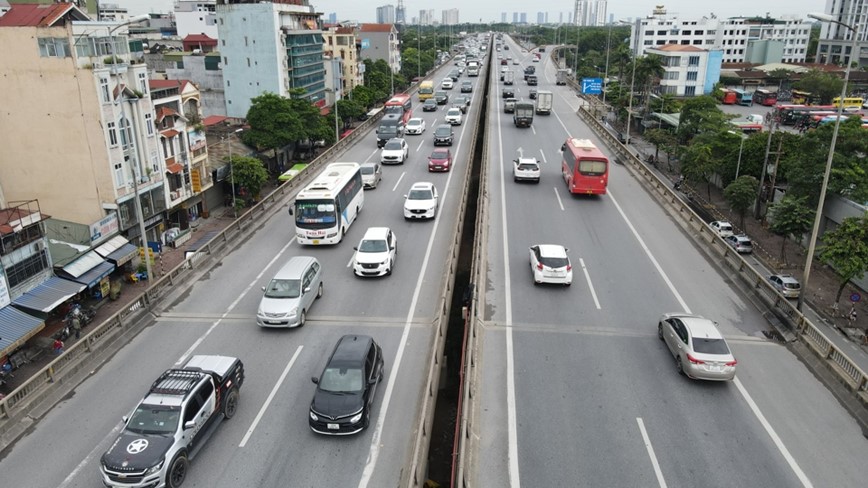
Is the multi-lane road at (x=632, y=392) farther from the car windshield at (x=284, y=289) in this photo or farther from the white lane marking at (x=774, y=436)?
the car windshield at (x=284, y=289)

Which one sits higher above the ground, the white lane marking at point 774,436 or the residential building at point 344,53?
the residential building at point 344,53

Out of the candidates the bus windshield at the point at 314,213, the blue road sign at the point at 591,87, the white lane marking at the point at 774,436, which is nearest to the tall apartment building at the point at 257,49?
the blue road sign at the point at 591,87

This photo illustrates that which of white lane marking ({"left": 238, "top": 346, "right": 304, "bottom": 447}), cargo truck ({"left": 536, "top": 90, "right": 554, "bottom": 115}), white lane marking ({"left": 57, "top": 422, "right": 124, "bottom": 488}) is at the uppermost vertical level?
cargo truck ({"left": 536, "top": 90, "right": 554, "bottom": 115})

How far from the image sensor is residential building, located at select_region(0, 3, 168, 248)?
3369 centimetres

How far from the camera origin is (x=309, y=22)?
8169 cm

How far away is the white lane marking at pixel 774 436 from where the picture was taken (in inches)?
564

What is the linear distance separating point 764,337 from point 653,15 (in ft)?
508

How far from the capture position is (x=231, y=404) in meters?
16.6

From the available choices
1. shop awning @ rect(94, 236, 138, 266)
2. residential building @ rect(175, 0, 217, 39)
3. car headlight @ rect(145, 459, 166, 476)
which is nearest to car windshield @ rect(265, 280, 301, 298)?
car headlight @ rect(145, 459, 166, 476)

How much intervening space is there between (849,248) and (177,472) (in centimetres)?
3173

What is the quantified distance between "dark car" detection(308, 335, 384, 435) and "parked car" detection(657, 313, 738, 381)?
9.39 meters

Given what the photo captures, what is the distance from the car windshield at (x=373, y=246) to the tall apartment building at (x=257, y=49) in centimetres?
5028

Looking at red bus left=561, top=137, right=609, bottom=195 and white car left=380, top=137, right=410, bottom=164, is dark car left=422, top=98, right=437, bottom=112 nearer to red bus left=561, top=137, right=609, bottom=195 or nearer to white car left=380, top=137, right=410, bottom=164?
white car left=380, top=137, right=410, bottom=164

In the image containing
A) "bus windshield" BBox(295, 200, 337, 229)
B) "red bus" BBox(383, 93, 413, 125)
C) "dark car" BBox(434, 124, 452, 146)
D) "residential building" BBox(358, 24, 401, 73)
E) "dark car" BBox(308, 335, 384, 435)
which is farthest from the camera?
"residential building" BBox(358, 24, 401, 73)
